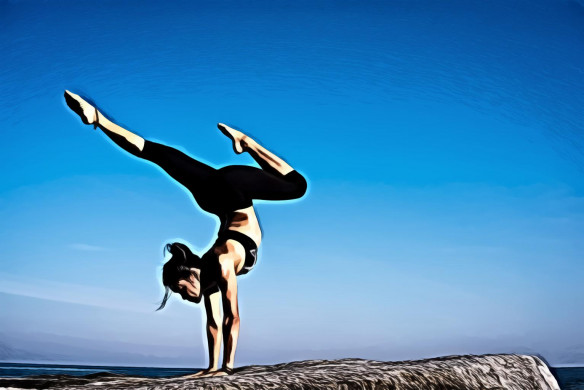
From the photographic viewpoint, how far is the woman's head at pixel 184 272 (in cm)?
371

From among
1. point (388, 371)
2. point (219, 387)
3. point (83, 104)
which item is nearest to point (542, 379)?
point (388, 371)

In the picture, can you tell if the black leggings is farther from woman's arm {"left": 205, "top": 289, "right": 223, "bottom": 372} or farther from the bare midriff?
woman's arm {"left": 205, "top": 289, "right": 223, "bottom": 372}

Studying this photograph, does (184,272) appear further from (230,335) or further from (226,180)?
(226,180)

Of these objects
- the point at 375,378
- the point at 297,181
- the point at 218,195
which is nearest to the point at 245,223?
the point at 218,195

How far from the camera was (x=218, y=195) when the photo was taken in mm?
3846

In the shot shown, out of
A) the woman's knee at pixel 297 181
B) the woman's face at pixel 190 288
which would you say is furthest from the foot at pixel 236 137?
the woman's face at pixel 190 288

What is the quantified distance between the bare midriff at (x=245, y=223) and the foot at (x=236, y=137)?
0.37 metres

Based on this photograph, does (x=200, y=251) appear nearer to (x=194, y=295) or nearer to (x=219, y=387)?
(x=194, y=295)

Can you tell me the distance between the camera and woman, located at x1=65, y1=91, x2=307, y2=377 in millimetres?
3682

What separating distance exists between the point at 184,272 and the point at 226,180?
61cm

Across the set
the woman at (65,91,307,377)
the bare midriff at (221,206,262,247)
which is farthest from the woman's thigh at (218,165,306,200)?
the bare midriff at (221,206,262,247)

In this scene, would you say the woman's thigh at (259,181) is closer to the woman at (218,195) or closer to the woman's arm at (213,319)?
the woman at (218,195)

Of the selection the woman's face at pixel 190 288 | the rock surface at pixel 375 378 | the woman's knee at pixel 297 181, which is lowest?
the rock surface at pixel 375 378

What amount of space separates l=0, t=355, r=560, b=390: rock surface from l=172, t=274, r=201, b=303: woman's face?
2.37 ft
